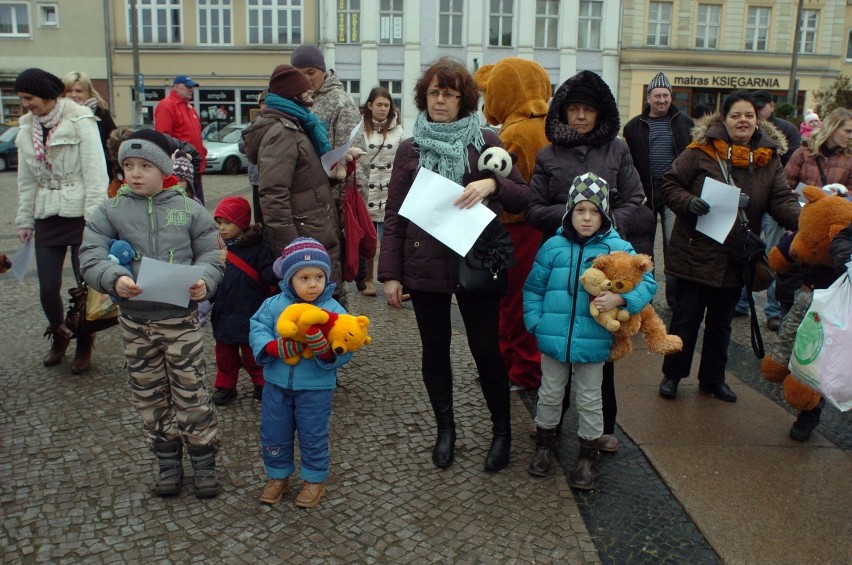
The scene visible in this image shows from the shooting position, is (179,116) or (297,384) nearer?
(297,384)

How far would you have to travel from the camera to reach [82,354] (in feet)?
16.4

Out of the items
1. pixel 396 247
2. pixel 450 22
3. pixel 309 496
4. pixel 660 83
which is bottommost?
pixel 309 496

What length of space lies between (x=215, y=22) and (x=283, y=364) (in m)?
35.6

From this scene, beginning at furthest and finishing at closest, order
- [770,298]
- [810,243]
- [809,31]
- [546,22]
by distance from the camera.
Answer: [809,31]
[546,22]
[770,298]
[810,243]

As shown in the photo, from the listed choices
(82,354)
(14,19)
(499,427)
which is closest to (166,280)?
(499,427)

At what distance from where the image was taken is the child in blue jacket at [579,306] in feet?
11.5

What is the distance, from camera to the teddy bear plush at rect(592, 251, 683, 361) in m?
3.39

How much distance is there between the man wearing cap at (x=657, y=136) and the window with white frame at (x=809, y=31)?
3627cm

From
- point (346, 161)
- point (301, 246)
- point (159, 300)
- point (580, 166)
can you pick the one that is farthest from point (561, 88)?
point (159, 300)

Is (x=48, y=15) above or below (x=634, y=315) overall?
above

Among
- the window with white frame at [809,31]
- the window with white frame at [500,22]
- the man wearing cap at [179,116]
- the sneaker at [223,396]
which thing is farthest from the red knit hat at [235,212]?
the window with white frame at [809,31]

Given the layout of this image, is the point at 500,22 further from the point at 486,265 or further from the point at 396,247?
the point at 486,265

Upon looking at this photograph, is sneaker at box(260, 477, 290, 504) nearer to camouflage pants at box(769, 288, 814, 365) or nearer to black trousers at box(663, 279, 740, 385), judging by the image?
black trousers at box(663, 279, 740, 385)

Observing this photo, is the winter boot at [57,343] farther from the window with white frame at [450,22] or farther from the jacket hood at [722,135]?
the window with white frame at [450,22]
